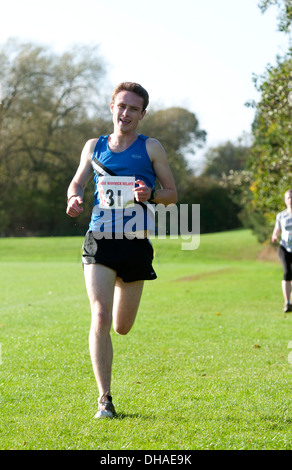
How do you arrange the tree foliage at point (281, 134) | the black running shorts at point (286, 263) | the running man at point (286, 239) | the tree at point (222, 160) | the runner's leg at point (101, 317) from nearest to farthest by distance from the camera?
the runner's leg at point (101, 317) → the running man at point (286, 239) → the black running shorts at point (286, 263) → the tree foliage at point (281, 134) → the tree at point (222, 160)

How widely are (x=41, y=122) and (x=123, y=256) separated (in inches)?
1921

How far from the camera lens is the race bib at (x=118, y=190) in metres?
5.59

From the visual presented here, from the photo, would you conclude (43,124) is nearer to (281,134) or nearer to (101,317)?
(281,134)

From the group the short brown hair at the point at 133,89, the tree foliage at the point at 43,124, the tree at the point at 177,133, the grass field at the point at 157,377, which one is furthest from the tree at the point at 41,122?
the short brown hair at the point at 133,89

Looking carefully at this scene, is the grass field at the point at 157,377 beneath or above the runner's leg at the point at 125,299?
beneath

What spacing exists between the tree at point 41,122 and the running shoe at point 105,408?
1853 inches

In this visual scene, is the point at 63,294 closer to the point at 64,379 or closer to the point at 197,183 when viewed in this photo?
the point at 64,379

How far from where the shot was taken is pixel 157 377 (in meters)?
6.79

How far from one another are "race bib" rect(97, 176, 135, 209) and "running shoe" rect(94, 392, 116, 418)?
1539 mm

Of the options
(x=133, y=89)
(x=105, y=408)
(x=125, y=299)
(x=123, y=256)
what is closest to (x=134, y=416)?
(x=105, y=408)

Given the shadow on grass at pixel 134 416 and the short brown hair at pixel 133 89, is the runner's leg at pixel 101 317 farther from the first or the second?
the short brown hair at pixel 133 89

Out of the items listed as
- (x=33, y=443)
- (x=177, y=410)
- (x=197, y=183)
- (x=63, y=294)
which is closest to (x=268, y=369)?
(x=177, y=410)

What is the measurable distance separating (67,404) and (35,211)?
49.2m

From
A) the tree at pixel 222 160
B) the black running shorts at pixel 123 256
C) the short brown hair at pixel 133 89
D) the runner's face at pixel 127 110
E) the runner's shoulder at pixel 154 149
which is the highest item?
the tree at pixel 222 160
